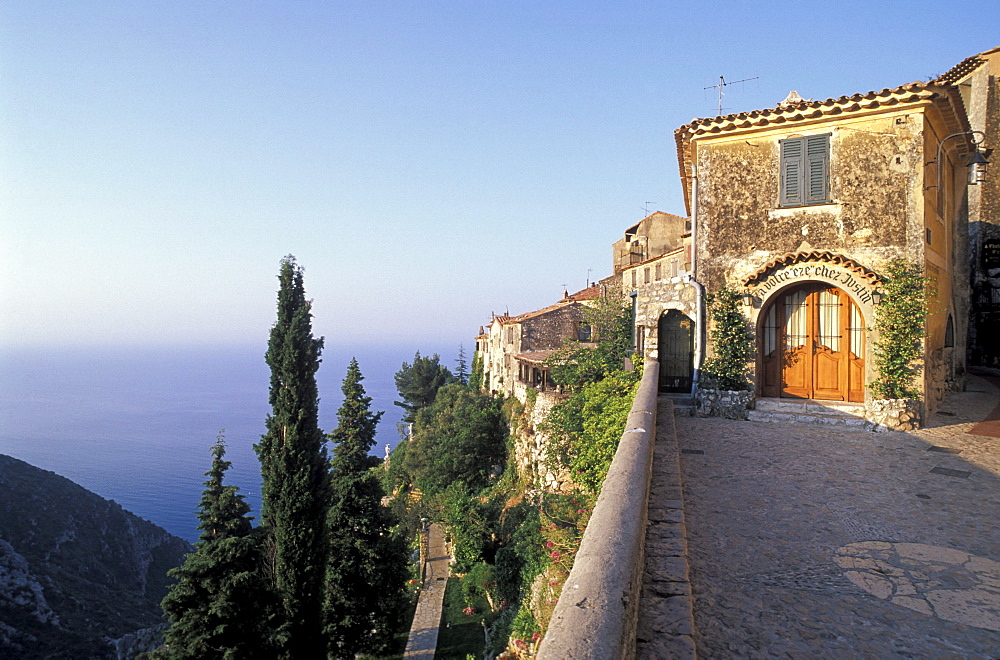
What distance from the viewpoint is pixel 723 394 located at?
432 inches

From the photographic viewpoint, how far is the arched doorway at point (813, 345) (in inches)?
418

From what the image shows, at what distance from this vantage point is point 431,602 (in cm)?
2302

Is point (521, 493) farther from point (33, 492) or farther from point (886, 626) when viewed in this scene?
point (33, 492)

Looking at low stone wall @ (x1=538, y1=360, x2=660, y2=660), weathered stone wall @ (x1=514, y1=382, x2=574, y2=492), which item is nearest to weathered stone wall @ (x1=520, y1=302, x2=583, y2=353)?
weathered stone wall @ (x1=514, y1=382, x2=574, y2=492)

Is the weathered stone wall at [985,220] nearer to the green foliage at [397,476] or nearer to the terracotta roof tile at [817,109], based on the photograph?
the terracotta roof tile at [817,109]

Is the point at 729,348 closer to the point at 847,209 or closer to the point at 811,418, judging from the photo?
the point at 811,418

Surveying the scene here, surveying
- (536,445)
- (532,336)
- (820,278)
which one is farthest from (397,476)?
(820,278)

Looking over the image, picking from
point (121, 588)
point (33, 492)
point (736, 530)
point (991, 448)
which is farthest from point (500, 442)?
point (33, 492)

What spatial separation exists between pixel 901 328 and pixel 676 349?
4453 millimetres

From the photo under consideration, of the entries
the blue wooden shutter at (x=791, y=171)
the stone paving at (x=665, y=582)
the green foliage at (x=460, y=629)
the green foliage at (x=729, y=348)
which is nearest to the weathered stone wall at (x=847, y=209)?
the blue wooden shutter at (x=791, y=171)

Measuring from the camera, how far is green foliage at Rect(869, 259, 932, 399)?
31.4 feet

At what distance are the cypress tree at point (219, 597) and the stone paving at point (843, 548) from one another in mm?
14104

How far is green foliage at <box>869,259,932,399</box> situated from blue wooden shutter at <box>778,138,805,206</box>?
219 cm

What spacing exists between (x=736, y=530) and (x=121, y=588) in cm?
5827
